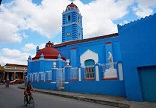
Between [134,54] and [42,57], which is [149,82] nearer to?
[134,54]

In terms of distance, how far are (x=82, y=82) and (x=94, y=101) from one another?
3368mm

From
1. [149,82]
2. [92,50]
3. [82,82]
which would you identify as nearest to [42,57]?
[92,50]

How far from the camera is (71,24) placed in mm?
31109

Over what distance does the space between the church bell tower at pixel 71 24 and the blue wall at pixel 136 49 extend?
838 inches

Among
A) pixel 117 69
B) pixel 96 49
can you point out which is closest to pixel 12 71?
pixel 96 49

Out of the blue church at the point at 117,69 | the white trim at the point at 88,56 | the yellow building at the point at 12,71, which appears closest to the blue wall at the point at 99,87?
the blue church at the point at 117,69

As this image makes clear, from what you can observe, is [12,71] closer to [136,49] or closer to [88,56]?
[88,56]

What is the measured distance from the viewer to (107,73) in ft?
36.2

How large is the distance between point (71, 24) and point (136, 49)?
23610 millimetres

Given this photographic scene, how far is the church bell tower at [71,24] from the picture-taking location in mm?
30719

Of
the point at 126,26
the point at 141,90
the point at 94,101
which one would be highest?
the point at 126,26

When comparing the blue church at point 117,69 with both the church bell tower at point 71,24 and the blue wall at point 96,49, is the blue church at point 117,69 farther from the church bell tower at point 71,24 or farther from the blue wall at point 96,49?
the church bell tower at point 71,24

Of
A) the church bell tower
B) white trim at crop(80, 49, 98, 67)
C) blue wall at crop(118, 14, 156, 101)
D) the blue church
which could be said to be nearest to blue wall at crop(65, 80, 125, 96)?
the blue church

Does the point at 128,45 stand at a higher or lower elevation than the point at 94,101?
higher
